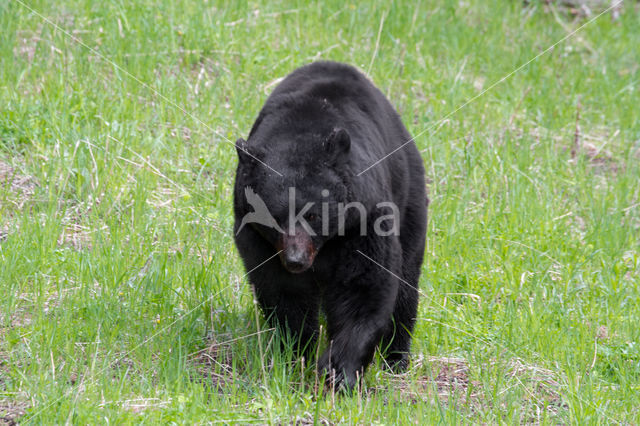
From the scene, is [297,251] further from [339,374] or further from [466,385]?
[466,385]

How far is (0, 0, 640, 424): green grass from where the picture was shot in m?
3.68

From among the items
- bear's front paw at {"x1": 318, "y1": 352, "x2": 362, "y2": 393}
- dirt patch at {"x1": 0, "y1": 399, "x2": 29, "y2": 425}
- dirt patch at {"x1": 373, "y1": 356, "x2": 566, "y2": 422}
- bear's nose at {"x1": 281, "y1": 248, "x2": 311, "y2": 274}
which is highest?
bear's nose at {"x1": 281, "y1": 248, "x2": 311, "y2": 274}

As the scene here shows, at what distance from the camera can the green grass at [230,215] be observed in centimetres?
368

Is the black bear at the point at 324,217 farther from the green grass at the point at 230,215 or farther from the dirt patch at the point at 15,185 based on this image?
the dirt patch at the point at 15,185

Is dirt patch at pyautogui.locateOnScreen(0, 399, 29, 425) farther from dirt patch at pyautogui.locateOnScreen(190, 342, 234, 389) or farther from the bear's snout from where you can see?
the bear's snout

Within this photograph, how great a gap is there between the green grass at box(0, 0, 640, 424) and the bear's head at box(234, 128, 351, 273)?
2.00 feet

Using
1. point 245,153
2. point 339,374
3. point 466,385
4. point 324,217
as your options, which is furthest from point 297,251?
point 466,385

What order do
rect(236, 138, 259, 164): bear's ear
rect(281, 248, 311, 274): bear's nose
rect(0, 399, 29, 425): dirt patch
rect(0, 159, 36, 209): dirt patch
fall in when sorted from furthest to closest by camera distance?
rect(0, 159, 36, 209): dirt patch < rect(236, 138, 259, 164): bear's ear < rect(281, 248, 311, 274): bear's nose < rect(0, 399, 29, 425): dirt patch

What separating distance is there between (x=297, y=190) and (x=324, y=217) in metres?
0.17

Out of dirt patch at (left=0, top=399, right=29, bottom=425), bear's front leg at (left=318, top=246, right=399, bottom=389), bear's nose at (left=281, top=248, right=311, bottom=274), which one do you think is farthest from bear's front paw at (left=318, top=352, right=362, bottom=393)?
dirt patch at (left=0, top=399, right=29, bottom=425)

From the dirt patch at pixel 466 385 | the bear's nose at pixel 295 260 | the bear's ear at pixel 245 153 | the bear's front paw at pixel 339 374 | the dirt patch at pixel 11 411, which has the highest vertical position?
the bear's ear at pixel 245 153

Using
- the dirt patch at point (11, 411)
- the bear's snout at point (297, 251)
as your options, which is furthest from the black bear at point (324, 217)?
the dirt patch at point (11, 411)

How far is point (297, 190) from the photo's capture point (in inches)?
139

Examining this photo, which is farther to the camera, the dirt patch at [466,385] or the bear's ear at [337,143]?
the dirt patch at [466,385]
